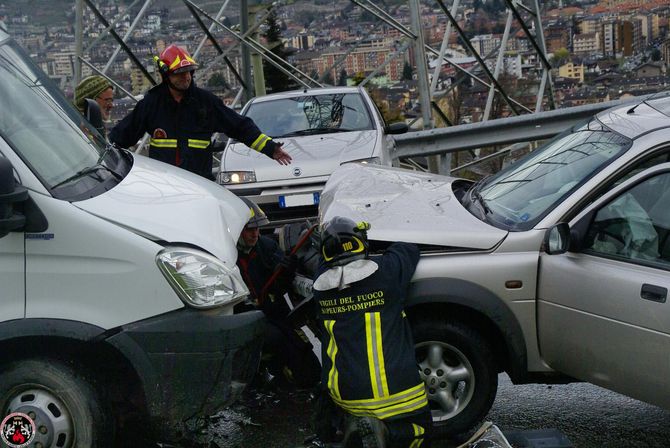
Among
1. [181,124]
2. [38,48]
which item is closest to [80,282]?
[181,124]

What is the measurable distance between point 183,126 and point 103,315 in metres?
2.96

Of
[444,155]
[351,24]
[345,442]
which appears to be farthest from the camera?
[351,24]

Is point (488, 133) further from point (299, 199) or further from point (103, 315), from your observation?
point (103, 315)

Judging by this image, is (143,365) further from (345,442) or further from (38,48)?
(38,48)

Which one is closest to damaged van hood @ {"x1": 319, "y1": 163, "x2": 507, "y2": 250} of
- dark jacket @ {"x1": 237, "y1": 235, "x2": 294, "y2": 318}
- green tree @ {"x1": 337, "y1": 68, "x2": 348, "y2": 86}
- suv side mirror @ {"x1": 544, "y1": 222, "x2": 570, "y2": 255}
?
suv side mirror @ {"x1": 544, "y1": 222, "x2": 570, "y2": 255}

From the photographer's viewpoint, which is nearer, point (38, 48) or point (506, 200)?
point (506, 200)

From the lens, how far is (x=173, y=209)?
4.38 meters

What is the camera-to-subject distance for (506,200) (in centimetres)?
495

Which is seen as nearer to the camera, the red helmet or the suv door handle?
the suv door handle

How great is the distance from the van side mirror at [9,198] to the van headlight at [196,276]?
0.59m

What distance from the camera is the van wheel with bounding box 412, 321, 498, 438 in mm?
4543

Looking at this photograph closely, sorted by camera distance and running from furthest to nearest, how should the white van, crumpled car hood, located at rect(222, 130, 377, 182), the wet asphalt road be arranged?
crumpled car hood, located at rect(222, 130, 377, 182)
the wet asphalt road
the white van

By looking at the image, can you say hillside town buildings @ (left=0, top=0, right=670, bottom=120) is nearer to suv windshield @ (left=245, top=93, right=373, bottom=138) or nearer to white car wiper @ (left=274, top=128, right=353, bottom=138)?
suv windshield @ (left=245, top=93, right=373, bottom=138)

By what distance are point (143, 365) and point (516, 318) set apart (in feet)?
5.73
